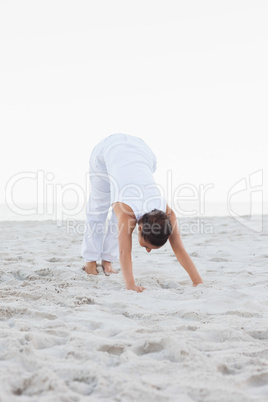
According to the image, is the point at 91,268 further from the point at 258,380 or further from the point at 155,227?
the point at 258,380

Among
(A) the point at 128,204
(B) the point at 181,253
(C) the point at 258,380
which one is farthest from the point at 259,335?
(A) the point at 128,204

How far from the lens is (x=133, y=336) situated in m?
1.76

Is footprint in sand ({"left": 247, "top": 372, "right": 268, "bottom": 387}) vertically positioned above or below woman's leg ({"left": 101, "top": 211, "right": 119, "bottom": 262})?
below

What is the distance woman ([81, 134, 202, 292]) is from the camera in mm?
2643

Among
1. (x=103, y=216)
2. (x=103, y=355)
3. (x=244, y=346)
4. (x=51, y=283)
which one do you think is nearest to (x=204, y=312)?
(x=244, y=346)

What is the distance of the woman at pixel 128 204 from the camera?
2.64 m

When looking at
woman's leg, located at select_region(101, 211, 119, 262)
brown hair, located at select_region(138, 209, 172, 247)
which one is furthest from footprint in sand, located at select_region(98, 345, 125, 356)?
woman's leg, located at select_region(101, 211, 119, 262)

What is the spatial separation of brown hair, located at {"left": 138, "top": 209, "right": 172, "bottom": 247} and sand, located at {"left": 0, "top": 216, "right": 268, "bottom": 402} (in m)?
0.38

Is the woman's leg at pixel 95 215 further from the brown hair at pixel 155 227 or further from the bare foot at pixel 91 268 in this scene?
the brown hair at pixel 155 227

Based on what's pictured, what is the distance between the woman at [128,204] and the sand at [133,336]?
24cm

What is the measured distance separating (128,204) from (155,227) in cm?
28

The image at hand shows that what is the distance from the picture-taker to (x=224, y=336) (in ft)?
5.80

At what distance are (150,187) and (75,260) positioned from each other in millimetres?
1671

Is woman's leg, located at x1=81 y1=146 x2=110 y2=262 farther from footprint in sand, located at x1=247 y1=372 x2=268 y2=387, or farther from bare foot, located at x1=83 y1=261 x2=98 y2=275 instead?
footprint in sand, located at x1=247 y1=372 x2=268 y2=387
